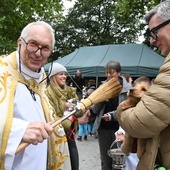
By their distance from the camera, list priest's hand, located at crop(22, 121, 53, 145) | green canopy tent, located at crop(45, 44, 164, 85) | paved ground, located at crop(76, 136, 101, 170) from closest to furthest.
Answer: priest's hand, located at crop(22, 121, 53, 145) → paved ground, located at crop(76, 136, 101, 170) → green canopy tent, located at crop(45, 44, 164, 85)

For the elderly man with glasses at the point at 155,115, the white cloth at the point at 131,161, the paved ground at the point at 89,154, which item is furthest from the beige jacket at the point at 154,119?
the paved ground at the point at 89,154

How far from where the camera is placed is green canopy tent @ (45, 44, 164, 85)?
38.5 feet

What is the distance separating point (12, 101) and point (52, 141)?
49cm

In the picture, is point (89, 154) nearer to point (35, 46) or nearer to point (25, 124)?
point (35, 46)

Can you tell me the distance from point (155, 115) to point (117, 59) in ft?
37.0

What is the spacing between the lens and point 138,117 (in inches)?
63.7

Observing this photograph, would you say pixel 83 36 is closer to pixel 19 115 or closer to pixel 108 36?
pixel 108 36

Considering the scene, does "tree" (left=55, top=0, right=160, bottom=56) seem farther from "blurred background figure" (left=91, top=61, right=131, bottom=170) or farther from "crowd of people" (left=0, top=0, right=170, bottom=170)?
"crowd of people" (left=0, top=0, right=170, bottom=170)

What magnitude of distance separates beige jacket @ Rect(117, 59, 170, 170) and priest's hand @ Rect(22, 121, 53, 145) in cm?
49

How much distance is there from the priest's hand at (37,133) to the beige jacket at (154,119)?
49 cm

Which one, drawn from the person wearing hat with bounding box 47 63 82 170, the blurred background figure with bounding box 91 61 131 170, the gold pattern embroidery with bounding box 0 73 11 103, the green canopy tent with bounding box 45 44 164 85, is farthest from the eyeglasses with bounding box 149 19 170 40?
the green canopy tent with bounding box 45 44 164 85

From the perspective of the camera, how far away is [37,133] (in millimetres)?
1438

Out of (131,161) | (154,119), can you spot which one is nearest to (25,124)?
(154,119)

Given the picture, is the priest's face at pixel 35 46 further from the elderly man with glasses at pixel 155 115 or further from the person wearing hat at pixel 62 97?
the person wearing hat at pixel 62 97
